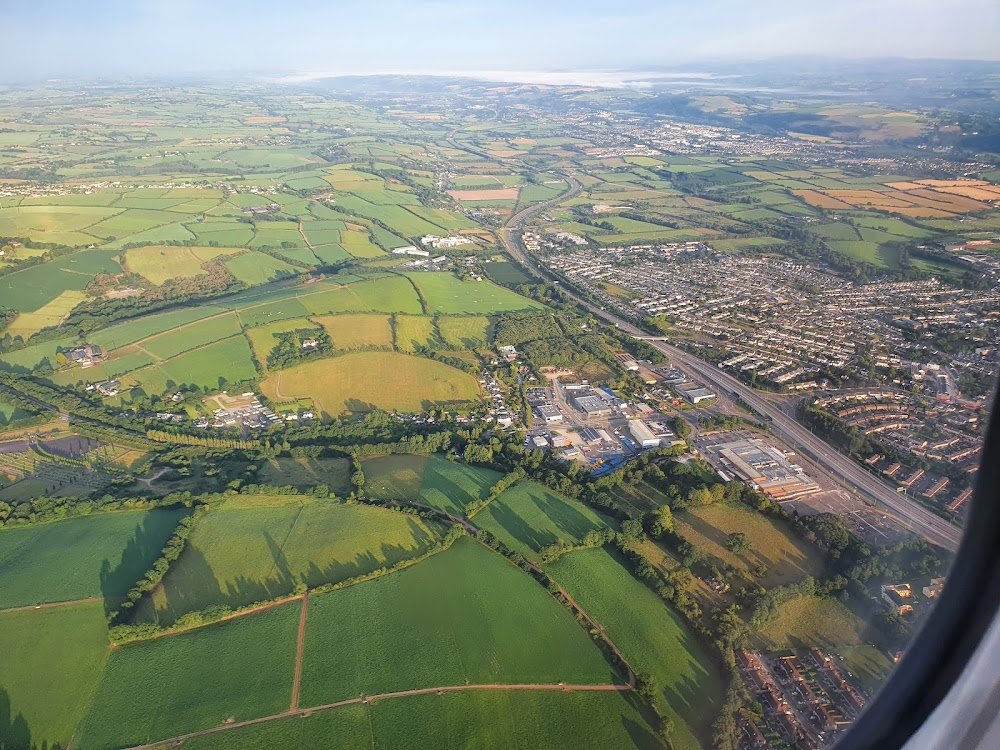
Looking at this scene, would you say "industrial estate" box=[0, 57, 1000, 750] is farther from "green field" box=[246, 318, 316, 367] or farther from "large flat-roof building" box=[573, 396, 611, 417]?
"large flat-roof building" box=[573, 396, 611, 417]

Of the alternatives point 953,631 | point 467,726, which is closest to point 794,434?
point 467,726

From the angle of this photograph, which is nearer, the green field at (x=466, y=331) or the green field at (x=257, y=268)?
the green field at (x=466, y=331)

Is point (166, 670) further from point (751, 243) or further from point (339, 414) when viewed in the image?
point (751, 243)

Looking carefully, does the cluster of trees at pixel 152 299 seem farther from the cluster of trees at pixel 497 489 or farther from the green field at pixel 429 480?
the cluster of trees at pixel 497 489

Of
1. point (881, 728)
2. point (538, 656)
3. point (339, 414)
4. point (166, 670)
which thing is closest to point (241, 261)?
point (339, 414)

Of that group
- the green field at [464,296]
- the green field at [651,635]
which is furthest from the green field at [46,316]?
the green field at [651,635]

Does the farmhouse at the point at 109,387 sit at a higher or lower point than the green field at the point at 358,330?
lower

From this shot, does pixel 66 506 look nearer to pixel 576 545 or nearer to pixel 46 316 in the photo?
pixel 576 545
